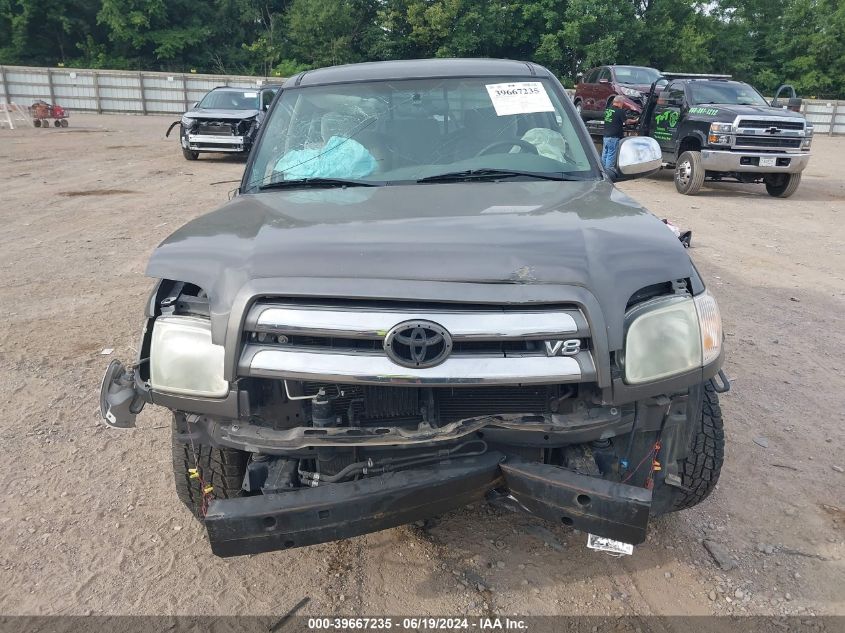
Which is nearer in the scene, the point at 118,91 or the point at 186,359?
the point at 186,359

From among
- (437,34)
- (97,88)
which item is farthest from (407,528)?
(437,34)

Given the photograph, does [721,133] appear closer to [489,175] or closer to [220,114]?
[489,175]

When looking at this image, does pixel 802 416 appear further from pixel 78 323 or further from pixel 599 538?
pixel 78 323

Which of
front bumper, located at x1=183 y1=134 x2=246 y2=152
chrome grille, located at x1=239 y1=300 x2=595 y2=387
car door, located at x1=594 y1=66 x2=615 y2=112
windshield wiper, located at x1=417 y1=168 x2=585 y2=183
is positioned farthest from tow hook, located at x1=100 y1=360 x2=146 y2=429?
car door, located at x1=594 y1=66 x2=615 y2=112

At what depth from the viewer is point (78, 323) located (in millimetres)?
5262

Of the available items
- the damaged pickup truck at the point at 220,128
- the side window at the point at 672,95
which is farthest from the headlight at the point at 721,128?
the damaged pickup truck at the point at 220,128

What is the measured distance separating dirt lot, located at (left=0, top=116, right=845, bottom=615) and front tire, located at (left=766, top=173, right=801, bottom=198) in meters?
6.83

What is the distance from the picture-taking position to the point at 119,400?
232 centimetres

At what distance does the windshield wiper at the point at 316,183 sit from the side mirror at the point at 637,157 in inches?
55.4

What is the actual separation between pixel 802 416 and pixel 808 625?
1.83 metres

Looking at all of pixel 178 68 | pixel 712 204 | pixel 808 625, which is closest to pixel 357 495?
pixel 808 625

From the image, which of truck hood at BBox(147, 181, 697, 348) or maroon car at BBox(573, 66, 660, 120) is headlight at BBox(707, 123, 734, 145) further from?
truck hood at BBox(147, 181, 697, 348)

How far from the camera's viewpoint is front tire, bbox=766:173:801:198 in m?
11.8

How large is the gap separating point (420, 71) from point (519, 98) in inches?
22.6
